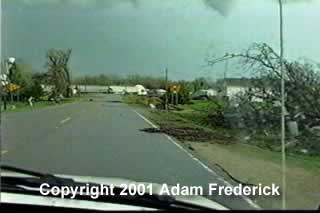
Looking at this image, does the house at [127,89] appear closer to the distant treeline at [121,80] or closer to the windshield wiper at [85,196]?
the distant treeline at [121,80]

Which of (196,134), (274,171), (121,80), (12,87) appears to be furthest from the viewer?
(196,134)

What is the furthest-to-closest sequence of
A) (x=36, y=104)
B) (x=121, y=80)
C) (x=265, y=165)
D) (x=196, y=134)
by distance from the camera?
(x=196, y=134) → (x=265, y=165) → (x=36, y=104) → (x=121, y=80)

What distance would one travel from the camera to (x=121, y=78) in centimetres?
314

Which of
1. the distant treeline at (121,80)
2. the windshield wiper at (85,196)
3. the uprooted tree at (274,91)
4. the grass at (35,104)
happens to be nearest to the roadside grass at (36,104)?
the grass at (35,104)

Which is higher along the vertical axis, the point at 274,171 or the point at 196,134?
the point at 196,134

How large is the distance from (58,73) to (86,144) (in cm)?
106

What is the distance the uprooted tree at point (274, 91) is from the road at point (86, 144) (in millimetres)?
560

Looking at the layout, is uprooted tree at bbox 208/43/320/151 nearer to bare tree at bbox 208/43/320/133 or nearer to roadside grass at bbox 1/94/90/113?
bare tree at bbox 208/43/320/133

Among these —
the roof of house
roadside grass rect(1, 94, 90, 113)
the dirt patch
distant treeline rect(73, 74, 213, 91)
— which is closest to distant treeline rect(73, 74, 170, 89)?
distant treeline rect(73, 74, 213, 91)

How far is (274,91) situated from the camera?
13.4 ft

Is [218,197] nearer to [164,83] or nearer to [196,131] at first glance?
[164,83]

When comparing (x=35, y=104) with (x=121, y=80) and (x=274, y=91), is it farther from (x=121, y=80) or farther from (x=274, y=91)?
(x=274, y=91)

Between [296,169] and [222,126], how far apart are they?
27.5 inches

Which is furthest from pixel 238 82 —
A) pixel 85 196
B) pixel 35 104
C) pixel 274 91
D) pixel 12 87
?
pixel 85 196
